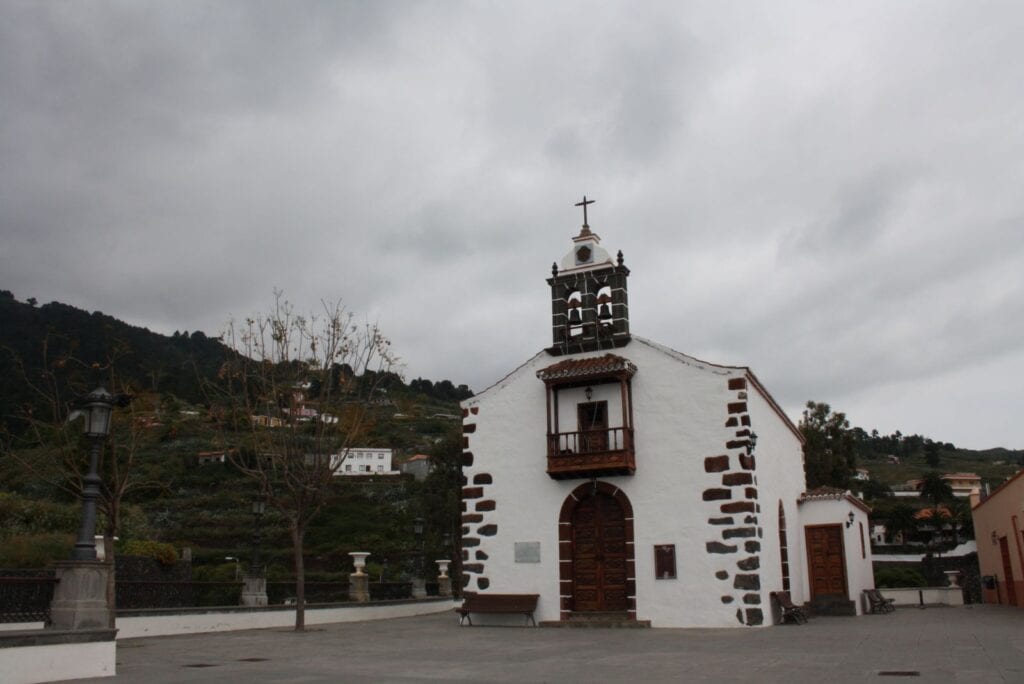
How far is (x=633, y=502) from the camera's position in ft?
56.3

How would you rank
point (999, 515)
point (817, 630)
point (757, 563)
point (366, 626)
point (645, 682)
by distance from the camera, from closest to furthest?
point (645, 682)
point (817, 630)
point (757, 563)
point (366, 626)
point (999, 515)

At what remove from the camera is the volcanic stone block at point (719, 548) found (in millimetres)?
16141

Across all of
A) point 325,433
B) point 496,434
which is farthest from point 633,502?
point 325,433

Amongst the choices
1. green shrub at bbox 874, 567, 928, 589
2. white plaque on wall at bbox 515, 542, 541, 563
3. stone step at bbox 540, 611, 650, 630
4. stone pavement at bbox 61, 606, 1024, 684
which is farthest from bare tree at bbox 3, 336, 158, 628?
green shrub at bbox 874, 567, 928, 589

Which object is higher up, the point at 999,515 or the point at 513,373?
the point at 513,373

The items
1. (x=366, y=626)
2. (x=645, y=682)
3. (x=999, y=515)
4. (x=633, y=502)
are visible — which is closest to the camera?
(x=645, y=682)

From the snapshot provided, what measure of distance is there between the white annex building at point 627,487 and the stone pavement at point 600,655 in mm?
1365

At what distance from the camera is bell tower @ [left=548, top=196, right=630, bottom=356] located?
18.7 metres

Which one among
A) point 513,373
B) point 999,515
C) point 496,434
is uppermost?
point 513,373

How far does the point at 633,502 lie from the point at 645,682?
9379 mm

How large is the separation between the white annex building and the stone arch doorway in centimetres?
3

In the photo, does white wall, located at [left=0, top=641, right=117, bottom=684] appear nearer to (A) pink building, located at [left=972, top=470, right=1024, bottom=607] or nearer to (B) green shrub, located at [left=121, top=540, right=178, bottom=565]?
(B) green shrub, located at [left=121, top=540, right=178, bottom=565]

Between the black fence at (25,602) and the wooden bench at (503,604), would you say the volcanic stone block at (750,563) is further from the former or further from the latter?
the black fence at (25,602)

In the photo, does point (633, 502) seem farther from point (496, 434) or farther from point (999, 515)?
point (999, 515)
